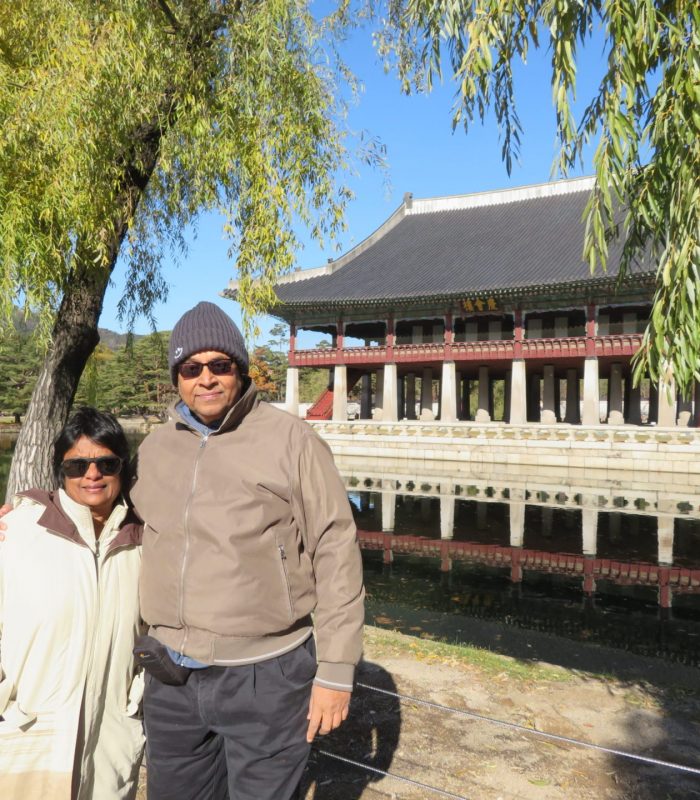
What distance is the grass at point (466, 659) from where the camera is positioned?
428 centimetres

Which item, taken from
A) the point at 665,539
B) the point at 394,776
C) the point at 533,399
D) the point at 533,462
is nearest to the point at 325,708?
the point at 394,776

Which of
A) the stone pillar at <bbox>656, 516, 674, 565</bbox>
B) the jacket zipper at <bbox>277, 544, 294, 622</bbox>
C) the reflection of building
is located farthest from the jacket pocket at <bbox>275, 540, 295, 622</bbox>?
the stone pillar at <bbox>656, 516, 674, 565</bbox>

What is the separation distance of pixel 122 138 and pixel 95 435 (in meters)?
3.55

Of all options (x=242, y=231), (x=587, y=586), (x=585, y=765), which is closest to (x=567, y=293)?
(x=587, y=586)

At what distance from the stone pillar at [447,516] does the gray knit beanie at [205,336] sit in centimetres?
1039

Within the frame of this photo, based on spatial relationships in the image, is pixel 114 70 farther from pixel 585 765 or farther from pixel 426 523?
pixel 426 523

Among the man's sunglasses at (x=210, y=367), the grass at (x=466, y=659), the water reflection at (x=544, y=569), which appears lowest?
the water reflection at (x=544, y=569)

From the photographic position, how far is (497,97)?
3.85m

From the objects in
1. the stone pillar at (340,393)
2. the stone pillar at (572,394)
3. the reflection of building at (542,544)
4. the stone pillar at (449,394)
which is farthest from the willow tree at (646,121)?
the stone pillar at (572,394)

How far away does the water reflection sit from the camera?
7258mm

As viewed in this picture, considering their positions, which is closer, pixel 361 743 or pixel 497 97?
pixel 361 743

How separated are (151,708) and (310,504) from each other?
0.79 meters

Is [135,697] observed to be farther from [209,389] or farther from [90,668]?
[209,389]

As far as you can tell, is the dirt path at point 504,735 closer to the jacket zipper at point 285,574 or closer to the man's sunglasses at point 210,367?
the jacket zipper at point 285,574
